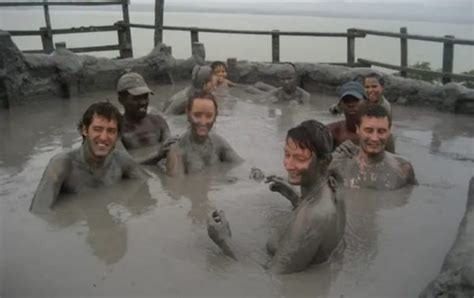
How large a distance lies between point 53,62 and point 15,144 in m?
3.19

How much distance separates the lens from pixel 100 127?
441cm

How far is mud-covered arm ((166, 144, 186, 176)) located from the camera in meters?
5.33

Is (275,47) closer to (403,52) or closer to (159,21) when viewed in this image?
(403,52)

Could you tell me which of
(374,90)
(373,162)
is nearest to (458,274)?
(373,162)

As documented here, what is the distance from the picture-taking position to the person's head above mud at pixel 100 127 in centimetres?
441

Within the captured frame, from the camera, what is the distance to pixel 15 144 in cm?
704

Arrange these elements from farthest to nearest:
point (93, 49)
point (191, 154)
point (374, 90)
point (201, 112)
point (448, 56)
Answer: point (93, 49) → point (448, 56) → point (374, 90) → point (191, 154) → point (201, 112)

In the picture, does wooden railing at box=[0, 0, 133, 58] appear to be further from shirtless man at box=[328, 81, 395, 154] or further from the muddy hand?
the muddy hand

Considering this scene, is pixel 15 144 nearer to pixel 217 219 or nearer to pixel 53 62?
pixel 53 62

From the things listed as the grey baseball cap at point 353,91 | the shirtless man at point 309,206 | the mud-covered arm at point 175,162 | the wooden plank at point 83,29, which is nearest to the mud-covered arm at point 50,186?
the mud-covered arm at point 175,162

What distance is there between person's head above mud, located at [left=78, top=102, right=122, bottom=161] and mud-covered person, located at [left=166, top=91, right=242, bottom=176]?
82 cm

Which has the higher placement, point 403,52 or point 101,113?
point 101,113

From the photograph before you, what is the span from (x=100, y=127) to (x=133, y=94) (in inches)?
64.5

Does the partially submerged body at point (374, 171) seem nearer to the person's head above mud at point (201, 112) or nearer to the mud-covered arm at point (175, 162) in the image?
the person's head above mud at point (201, 112)
